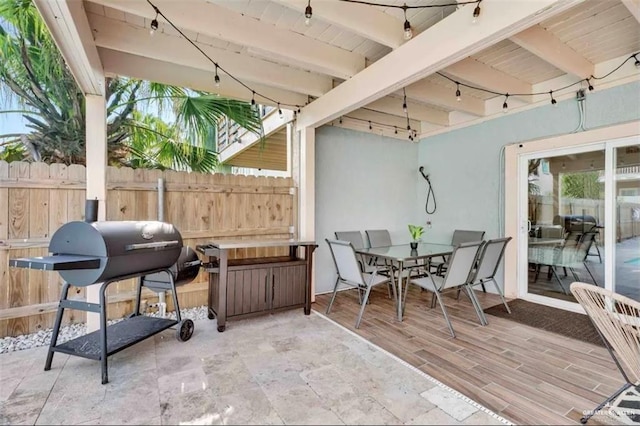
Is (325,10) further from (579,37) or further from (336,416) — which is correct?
(336,416)

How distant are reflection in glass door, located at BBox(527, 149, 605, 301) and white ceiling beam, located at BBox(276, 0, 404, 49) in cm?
270

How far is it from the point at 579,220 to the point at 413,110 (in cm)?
250

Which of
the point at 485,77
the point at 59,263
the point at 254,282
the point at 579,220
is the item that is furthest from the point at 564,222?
the point at 59,263

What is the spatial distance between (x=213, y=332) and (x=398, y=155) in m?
3.89

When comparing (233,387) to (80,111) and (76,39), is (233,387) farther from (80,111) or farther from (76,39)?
(80,111)

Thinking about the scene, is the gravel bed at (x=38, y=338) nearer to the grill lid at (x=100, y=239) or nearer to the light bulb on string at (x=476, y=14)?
the grill lid at (x=100, y=239)

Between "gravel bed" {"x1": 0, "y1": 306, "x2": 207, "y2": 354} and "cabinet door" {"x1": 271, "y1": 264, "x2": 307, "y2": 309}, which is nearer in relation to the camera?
"gravel bed" {"x1": 0, "y1": 306, "x2": 207, "y2": 354}

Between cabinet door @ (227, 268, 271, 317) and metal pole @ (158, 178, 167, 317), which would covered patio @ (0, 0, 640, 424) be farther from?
metal pole @ (158, 178, 167, 317)

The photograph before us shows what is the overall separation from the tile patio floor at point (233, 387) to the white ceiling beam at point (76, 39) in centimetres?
231

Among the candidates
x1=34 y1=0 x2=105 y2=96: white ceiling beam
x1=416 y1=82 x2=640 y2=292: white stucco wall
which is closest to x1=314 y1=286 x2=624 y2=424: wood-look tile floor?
x1=416 y1=82 x2=640 y2=292: white stucco wall

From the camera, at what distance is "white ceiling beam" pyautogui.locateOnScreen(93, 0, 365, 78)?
228 centimetres

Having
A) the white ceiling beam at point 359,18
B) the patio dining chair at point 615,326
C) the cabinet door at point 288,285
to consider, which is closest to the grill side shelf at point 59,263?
the cabinet door at point 288,285

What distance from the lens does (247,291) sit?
10.2 ft

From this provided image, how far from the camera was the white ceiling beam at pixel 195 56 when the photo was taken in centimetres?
258
